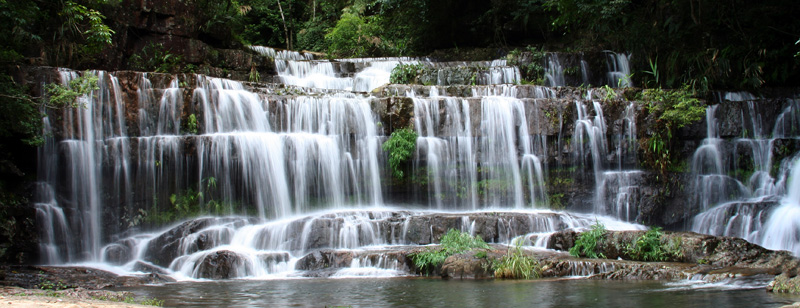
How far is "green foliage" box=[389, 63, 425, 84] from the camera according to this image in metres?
20.8

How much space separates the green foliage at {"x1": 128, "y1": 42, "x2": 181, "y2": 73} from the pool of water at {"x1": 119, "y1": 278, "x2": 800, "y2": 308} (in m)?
10.8

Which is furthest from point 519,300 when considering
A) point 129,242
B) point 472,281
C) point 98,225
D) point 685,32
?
point 685,32

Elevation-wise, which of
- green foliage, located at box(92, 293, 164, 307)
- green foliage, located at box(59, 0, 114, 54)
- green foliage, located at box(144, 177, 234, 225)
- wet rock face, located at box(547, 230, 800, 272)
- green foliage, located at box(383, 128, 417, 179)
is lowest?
wet rock face, located at box(547, 230, 800, 272)

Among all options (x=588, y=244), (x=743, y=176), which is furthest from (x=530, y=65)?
(x=588, y=244)

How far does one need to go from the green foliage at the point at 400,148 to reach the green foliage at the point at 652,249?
5.91 meters

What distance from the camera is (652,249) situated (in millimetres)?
10969

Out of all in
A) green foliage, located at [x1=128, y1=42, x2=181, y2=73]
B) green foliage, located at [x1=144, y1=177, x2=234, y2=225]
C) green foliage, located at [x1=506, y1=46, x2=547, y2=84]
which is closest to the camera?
green foliage, located at [x1=144, y1=177, x2=234, y2=225]

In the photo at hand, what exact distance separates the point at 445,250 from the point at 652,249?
3.85 meters

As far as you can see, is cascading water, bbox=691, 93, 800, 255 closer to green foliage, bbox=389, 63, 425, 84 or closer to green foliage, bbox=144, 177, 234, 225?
green foliage, bbox=389, 63, 425, 84

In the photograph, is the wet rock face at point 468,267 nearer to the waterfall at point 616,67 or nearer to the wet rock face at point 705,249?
the wet rock face at point 705,249

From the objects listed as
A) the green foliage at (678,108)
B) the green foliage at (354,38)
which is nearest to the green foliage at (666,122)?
the green foliage at (678,108)

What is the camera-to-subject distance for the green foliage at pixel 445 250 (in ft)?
34.7

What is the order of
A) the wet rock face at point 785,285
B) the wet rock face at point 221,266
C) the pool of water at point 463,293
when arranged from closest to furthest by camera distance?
1. the pool of water at point 463,293
2. the wet rock face at point 785,285
3. the wet rock face at point 221,266

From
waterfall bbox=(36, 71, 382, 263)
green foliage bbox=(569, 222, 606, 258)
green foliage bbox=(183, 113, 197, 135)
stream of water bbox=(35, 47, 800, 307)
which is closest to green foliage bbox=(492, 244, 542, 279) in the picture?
stream of water bbox=(35, 47, 800, 307)
